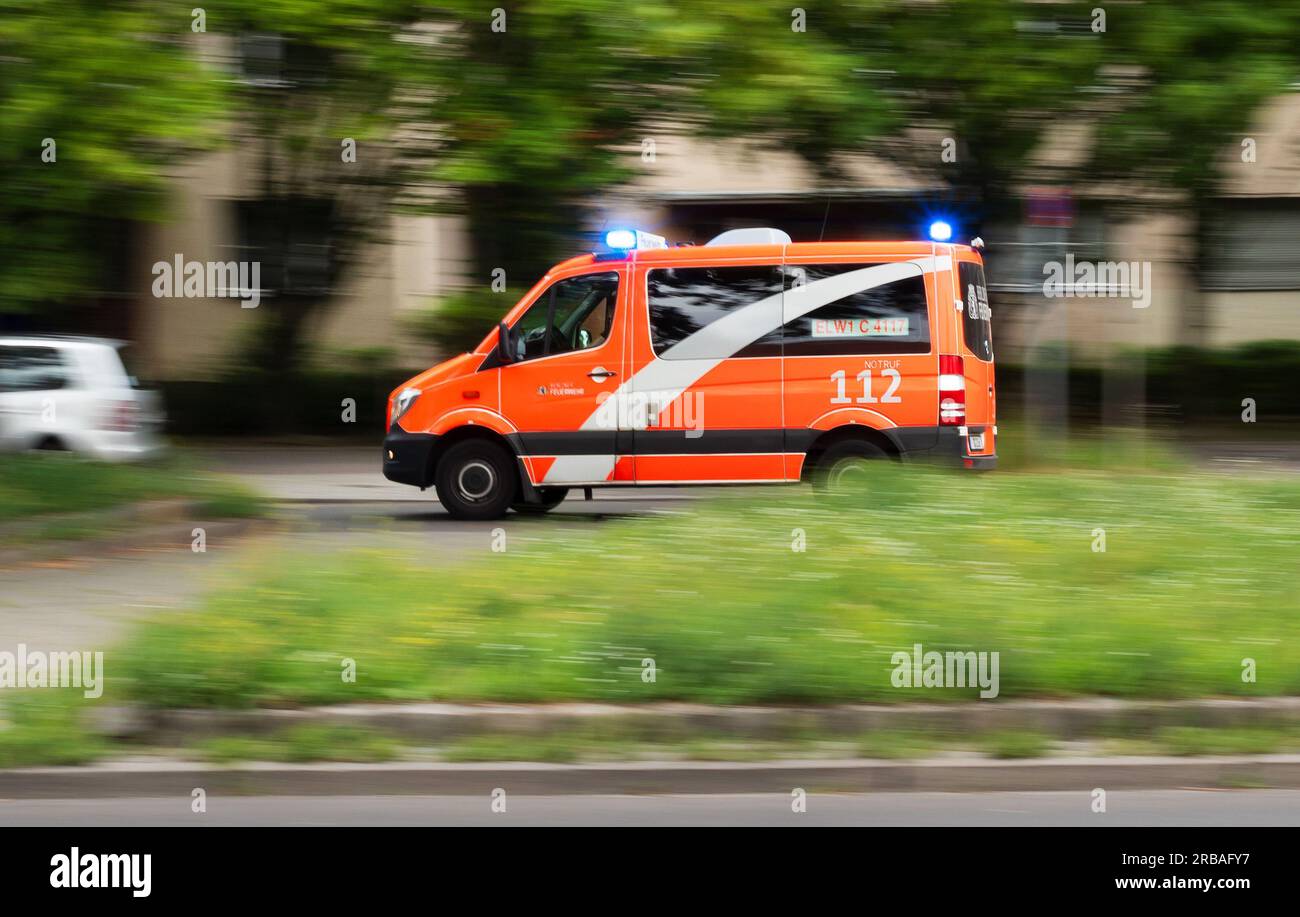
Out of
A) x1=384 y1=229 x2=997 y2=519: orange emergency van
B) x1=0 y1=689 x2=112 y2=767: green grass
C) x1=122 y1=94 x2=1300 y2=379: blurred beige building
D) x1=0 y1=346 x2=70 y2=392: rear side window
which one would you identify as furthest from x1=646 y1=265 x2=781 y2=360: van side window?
x1=122 y1=94 x2=1300 y2=379: blurred beige building

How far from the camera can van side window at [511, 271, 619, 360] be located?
43.3 ft

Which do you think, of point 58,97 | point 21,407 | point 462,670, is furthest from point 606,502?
point 462,670

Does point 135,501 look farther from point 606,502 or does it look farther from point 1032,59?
point 1032,59

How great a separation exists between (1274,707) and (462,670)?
10.3 feet

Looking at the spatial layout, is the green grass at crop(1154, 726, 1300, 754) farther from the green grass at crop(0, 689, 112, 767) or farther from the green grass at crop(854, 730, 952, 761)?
the green grass at crop(0, 689, 112, 767)

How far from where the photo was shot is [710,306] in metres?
13.0

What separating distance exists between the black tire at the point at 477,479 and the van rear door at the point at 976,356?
3.79 meters

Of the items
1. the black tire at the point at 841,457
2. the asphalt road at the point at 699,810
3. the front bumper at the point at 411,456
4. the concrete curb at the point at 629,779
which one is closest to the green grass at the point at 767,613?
the concrete curb at the point at 629,779

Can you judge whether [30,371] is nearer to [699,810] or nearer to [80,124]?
[80,124]

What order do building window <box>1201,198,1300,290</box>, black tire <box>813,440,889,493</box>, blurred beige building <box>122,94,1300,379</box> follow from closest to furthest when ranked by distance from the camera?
black tire <box>813,440,889,493</box> < blurred beige building <box>122,94,1300,379</box> < building window <box>1201,198,1300,290</box>

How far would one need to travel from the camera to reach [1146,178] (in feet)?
58.0

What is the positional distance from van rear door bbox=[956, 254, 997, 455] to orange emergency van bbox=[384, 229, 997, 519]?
0.02 meters

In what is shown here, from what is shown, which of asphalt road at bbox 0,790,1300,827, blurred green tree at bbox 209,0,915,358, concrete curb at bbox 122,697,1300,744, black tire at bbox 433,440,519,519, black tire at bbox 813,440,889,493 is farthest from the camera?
black tire at bbox 433,440,519,519

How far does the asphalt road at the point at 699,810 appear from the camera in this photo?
536 centimetres
